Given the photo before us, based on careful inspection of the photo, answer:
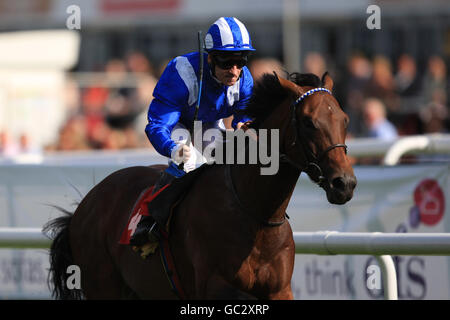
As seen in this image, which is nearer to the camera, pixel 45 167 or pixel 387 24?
pixel 45 167

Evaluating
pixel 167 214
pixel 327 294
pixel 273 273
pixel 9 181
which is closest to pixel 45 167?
pixel 9 181

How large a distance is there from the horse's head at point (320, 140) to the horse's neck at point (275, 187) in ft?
0.21

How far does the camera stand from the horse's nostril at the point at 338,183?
393 cm

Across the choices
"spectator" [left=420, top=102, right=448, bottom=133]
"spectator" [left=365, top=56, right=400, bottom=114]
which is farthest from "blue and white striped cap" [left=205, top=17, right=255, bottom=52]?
"spectator" [left=365, top=56, right=400, bottom=114]

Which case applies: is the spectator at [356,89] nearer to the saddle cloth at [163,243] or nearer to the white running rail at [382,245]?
the white running rail at [382,245]

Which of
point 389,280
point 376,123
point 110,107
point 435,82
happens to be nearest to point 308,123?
point 389,280

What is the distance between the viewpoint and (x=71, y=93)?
1412 centimetres

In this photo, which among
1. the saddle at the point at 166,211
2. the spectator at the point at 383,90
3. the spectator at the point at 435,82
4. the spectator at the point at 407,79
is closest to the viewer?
the saddle at the point at 166,211

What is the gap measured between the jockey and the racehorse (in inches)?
7.7

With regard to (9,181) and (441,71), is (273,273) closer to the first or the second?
(9,181)

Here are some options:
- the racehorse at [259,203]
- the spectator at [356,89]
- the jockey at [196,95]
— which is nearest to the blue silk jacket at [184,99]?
the jockey at [196,95]

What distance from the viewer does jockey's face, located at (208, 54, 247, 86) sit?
4.56 m

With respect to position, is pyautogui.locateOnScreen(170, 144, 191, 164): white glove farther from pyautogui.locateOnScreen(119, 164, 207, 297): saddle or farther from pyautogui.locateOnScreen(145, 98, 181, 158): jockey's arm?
pyautogui.locateOnScreen(119, 164, 207, 297): saddle

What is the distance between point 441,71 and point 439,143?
5653 mm
